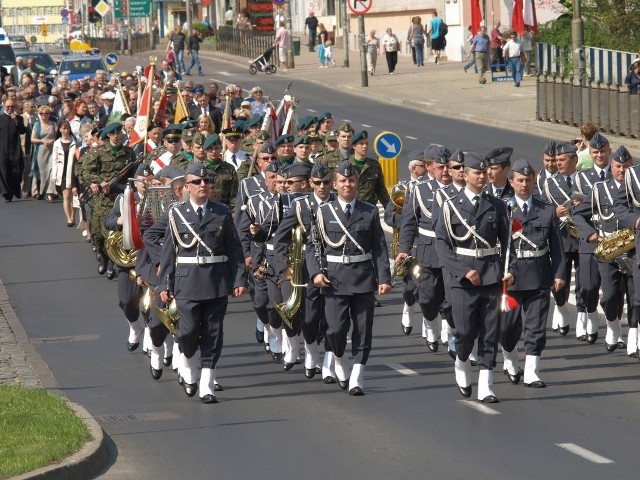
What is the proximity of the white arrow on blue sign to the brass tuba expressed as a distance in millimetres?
9898

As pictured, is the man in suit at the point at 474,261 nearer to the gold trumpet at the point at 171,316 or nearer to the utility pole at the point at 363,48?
the gold trumpet at the point at 171,316

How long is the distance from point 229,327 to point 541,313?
468 cm

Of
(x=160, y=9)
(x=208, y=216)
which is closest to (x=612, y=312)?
(x=208, y=216)

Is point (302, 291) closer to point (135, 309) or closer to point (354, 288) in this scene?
point (354, 288)

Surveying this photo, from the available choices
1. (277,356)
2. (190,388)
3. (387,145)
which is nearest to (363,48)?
(387,145)

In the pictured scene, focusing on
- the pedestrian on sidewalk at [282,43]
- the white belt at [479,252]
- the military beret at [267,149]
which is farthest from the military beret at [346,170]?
the pedestrian on sidewalk at [282,43]

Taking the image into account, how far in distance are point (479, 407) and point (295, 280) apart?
2350 mm

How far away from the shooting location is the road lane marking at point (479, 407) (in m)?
12.4

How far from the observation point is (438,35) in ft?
204

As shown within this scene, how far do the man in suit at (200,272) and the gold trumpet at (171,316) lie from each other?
6.1 inches

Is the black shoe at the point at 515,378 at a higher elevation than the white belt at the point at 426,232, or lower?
lower

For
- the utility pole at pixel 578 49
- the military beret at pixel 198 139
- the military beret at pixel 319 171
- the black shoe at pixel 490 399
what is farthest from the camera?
the utility pole at pixel 578 49

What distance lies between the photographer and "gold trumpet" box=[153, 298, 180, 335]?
1365 centimetres

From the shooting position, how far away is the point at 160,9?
120 m
